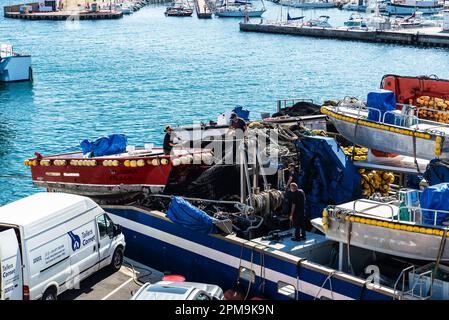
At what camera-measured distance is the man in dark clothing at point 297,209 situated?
46.5 feet

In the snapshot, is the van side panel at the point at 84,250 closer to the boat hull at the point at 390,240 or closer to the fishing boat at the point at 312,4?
the boat hull at the point at 390,240

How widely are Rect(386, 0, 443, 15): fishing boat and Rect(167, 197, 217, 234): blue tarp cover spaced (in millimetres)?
107982

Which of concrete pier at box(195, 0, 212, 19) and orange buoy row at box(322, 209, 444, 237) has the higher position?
concrete pier at box(195, 0, 212, 19)

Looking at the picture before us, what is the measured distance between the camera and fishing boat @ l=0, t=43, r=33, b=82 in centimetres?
5912

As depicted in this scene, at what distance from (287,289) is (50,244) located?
4.61 metres

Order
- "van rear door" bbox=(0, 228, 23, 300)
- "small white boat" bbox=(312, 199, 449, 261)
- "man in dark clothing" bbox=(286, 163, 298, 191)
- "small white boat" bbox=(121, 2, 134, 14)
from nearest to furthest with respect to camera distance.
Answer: "small white boat" bbox=(312, 199, 449, 261) → "van rear door" bbox=(0, 228, 23, 300) → "man in dark clothing" bbox=(286, 163, 298, 191) → "small white boat" bbox=(121, 2, 134, 14)

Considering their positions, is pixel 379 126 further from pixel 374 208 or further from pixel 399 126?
pixel 374 208

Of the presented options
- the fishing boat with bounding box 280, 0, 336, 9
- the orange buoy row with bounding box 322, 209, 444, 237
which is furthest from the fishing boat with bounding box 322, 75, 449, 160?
the fishing boat with bounding box 280, 0, 336, 9

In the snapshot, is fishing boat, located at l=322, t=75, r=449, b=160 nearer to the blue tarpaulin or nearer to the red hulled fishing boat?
the blue tarpaulin

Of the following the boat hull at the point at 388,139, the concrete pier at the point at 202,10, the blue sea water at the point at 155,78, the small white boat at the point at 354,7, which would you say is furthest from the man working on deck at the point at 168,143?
the small white boat at the point at 354,7

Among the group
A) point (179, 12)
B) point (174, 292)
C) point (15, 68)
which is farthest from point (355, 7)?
point (174, 292)

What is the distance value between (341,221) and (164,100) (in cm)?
3947

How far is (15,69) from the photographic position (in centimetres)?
5906

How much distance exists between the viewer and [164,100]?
2032 inches
